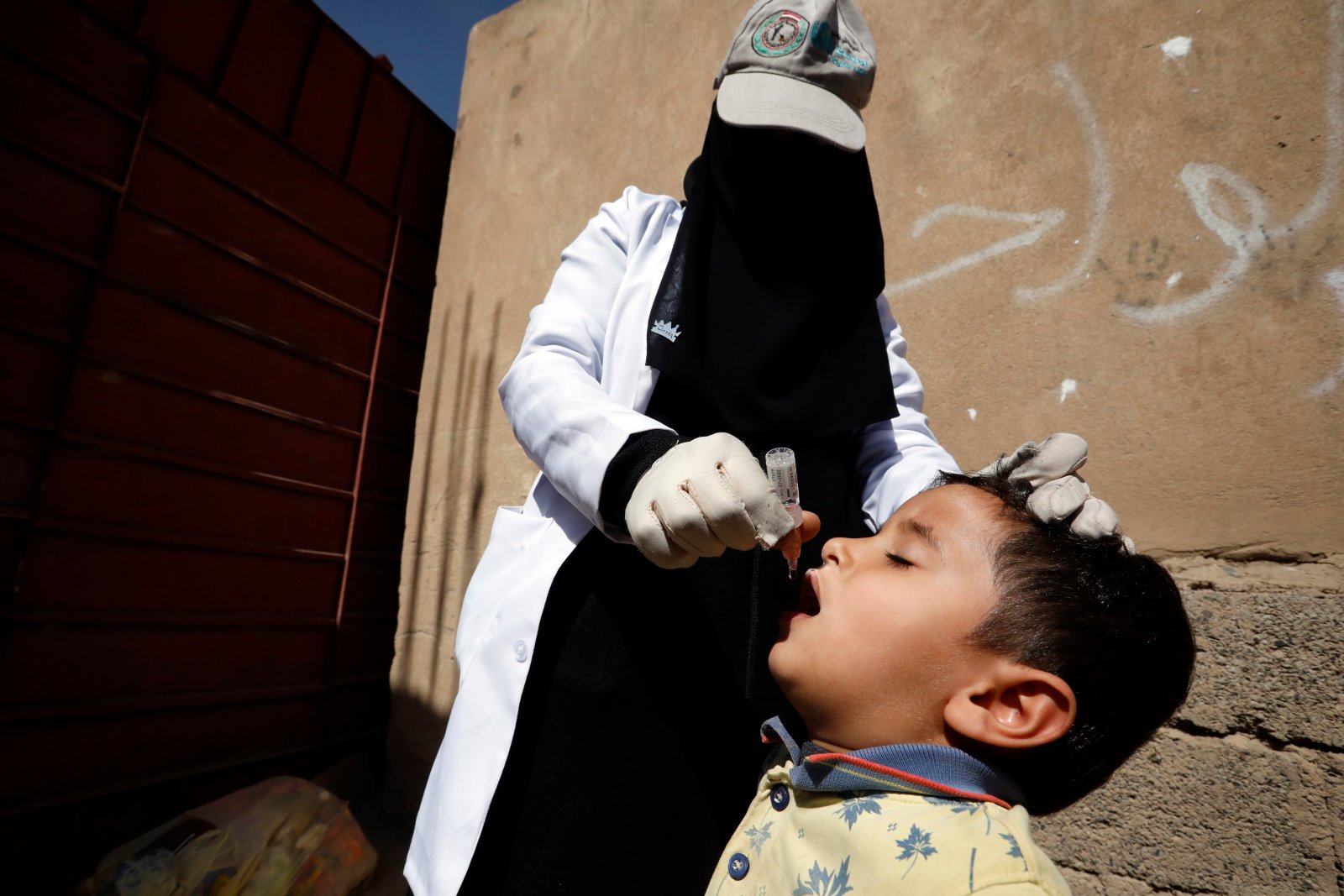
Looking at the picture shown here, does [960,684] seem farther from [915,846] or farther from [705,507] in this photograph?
[705,507]

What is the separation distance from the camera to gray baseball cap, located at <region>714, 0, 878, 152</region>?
1.28 m

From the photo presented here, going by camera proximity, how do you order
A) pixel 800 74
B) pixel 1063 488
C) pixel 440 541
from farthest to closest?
pixel 440 541 → pixel 800 74 → pixel 1063 488

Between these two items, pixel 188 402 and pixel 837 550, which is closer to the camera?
pixel 837 550

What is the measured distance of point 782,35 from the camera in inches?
53.1

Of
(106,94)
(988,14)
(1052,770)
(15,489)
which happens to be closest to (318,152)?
(106,94)

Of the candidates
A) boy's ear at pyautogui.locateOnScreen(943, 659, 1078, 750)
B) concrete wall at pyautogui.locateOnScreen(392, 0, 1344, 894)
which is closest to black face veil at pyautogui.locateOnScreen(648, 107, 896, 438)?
boy's ear at pyautogui.locateOnScreen(943, 659, 1078, 750)

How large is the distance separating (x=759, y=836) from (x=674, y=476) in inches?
21.5

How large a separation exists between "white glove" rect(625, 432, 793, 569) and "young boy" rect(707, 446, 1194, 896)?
0.81 feet

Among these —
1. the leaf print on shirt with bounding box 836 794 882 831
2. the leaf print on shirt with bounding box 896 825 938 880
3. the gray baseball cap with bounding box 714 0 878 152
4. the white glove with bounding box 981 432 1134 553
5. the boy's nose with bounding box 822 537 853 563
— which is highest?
the gray baseball cap with bounding box 714 0 878 152

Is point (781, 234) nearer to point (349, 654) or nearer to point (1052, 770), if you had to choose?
point (1052, 770)

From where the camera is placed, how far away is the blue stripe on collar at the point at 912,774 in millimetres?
944

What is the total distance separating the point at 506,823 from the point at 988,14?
2632mm

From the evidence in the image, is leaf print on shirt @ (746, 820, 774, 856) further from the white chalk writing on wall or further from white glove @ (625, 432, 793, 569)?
the white chalk writing on wall

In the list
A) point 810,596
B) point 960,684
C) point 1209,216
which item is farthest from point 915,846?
point 1209,216
